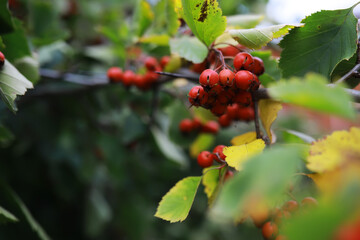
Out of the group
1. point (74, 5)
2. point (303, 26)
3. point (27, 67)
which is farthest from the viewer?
point (74, 5)

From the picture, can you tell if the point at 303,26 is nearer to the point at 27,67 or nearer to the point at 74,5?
the point at 27,67

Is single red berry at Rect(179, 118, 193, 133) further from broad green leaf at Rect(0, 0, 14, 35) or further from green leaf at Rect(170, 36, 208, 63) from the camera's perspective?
broad green leaf at Rect(0, 0, 14, 35)

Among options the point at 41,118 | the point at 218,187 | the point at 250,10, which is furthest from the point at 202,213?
the point at 218,187

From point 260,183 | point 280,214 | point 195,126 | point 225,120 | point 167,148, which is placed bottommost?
point 167,148

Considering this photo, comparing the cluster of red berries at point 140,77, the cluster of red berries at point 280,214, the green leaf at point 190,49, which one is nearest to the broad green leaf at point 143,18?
the cluster of red berries at point 140,77

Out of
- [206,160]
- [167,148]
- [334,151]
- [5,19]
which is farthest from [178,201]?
[167,148]

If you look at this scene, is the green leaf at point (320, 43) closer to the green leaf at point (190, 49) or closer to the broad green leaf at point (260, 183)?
the green leaf at point (190, 49)

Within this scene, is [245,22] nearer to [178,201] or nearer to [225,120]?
[225,120]
